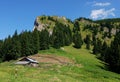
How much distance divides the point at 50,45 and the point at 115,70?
56.9 meters

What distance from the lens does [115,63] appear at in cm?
11281

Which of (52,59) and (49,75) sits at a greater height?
(52,59)

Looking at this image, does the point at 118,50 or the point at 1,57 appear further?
the point at 1,57

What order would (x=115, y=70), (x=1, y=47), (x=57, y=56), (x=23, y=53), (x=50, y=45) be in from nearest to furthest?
(x=115, y=70), (x=57, y=56), (x=23, y=53), (x=1, y=47), (x=50, y=45)

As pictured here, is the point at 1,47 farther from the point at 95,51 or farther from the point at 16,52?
the point at 95,51

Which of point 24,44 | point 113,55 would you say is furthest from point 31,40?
point 113,55

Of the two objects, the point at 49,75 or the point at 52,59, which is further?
the point at 52,59

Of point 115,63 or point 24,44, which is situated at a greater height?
point 24,44

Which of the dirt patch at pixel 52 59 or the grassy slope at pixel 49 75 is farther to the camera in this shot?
the dirt patch at pixel 52 59

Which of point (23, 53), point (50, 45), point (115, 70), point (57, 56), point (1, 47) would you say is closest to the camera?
point (115, 70)

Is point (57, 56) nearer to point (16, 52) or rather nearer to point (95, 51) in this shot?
point (16, 52)

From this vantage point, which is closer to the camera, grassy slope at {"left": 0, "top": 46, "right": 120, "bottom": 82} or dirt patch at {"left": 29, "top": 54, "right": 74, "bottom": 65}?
grassy slope at {"left": 0, "top": 46, "right": 120, "bottom": 82}

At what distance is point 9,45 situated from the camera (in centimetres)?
13250

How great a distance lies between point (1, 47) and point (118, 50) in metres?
61.5
